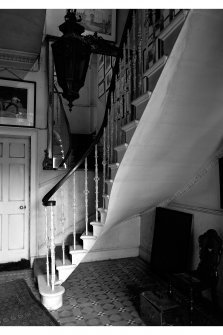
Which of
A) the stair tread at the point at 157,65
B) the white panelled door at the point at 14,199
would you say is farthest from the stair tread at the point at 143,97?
the white panelled door at the point at 14,199

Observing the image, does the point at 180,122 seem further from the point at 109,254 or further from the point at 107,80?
the point at 107,80

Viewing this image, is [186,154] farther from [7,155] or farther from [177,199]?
[7,155]

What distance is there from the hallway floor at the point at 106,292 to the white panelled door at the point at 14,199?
475 mm

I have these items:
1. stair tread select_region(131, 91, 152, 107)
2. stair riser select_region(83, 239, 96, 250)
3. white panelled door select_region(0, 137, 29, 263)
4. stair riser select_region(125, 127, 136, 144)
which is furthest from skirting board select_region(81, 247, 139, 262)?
stair tread select_region(131, 91, 152, 107)

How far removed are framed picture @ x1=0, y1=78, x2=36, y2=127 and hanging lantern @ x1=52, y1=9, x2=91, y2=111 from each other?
8.24 ft

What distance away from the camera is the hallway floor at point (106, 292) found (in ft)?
9.12

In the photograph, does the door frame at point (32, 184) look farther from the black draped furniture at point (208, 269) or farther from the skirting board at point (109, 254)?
the black draped furniture at point (208, 269)

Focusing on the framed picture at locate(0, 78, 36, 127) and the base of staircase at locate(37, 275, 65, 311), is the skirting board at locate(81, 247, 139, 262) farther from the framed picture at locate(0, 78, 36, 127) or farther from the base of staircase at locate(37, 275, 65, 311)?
the framed picture at locate(0, 78, 36, 127)

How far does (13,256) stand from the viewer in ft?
15.0

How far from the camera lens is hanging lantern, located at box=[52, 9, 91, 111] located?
2.18 m

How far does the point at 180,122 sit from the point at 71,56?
108cm
